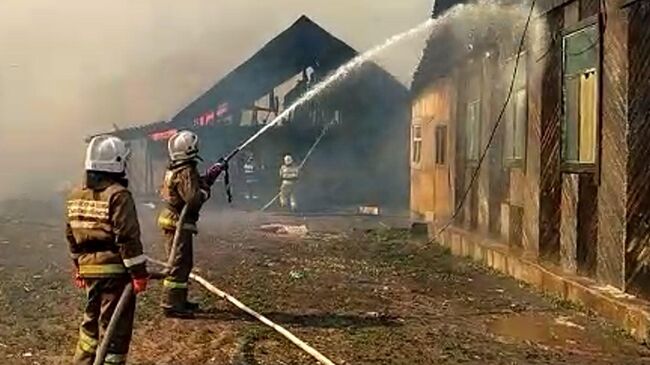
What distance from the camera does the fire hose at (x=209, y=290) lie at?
5672 mm

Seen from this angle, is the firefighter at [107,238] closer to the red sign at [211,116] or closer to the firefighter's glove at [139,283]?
the firefighter's glove at [139,283]

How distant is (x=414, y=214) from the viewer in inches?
778

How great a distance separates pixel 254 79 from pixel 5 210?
30.6 ft

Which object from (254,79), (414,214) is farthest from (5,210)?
(414,214)

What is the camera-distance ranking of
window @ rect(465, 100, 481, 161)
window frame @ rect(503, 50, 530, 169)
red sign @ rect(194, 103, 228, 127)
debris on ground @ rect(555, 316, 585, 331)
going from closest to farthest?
1. debris on ground @ rect(555, 316, 585, 331)
2. window frame @ rect(503, 50, 530, 169)
3. window @ rect(465, 100, 481, 161)
4. red sign @ rect(194, 103, 228, 127)

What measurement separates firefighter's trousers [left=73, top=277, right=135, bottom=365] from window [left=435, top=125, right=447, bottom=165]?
11030 millimetres

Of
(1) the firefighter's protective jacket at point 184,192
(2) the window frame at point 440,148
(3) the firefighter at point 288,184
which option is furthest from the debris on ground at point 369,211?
(1) the firefighter's protective jacket at point 184,192

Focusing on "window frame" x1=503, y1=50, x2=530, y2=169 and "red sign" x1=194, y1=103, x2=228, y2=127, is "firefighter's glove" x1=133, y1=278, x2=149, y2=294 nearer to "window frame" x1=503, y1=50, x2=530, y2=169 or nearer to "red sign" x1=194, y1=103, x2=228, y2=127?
"window frame" x1=503, y1=50, x2=530, y2=169

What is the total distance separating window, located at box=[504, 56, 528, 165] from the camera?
11.1 metres

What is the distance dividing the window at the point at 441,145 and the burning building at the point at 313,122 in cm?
1066

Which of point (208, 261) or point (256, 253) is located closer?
point (208, 261)

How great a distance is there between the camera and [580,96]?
9.26m

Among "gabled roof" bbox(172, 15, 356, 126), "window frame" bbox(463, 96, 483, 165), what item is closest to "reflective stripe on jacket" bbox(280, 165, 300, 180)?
"gabled roof" bbox(172, 15, 356, 126)

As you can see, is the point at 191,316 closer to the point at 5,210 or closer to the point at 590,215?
the point at 590,215
